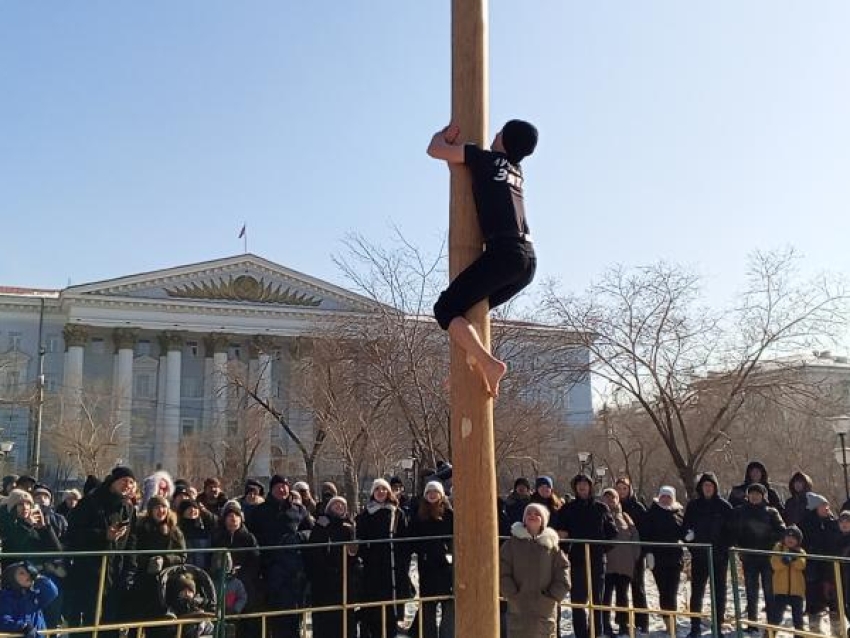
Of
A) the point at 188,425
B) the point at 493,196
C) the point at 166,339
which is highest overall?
the point at 166,339

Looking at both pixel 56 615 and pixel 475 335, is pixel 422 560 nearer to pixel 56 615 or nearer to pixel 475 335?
pixel 56 615

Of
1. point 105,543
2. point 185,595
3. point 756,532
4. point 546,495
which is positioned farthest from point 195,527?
point 756,532

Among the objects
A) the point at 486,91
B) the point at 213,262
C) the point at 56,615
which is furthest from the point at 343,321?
the point at 213,262

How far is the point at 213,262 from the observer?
6381 cm

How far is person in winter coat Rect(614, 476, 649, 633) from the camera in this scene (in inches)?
466

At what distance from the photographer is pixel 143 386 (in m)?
63.0

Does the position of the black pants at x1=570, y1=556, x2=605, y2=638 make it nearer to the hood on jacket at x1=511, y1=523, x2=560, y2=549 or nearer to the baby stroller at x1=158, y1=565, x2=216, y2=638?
the hood on jacket at x1=511, y1=523, x2=560, y2=549

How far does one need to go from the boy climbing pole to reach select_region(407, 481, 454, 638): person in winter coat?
18.8 feet

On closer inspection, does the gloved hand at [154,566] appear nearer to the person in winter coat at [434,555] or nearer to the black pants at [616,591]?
the person in winter coat at [434,555]

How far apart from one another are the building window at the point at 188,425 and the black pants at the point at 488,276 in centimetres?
5965

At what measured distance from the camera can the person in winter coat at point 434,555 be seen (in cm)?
958

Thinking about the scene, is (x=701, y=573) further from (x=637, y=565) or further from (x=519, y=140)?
(x=519, y=140)

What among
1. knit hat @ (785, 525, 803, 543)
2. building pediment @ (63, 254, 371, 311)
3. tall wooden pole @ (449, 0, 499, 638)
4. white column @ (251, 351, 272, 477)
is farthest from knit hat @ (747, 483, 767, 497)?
building pediment @ (63, 254, 371, 311)

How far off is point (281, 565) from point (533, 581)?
265 centimetres
